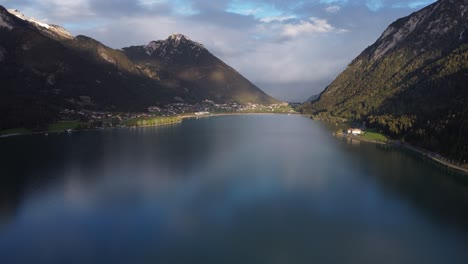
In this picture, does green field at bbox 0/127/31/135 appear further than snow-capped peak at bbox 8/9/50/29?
No

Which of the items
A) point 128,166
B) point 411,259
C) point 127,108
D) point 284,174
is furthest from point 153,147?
point 127,108

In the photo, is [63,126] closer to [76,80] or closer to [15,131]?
[15,131]

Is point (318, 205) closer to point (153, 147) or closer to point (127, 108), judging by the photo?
point (153, 147)

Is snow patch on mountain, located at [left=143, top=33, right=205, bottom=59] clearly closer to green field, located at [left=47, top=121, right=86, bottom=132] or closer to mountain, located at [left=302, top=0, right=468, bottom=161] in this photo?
mountain, located at [left=302, top=0, right=468, bottom=161]

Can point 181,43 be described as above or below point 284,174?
A: above

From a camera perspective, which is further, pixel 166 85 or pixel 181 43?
pixel 181 43

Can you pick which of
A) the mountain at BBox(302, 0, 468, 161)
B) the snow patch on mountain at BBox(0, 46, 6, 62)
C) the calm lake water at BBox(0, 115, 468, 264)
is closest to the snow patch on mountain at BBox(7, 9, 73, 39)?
the snow patch on mountain at BBox(0, 46, 6, 62)

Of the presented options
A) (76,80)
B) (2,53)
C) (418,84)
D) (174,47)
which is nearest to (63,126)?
(76,80)
